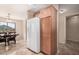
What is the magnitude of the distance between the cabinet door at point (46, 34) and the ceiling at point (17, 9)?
247 millimetres

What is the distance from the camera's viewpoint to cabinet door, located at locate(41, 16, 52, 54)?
5.55ft

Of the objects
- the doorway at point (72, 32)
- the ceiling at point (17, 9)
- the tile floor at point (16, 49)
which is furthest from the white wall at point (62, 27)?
the tile floor at point (16, 49)

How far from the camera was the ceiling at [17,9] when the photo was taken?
1.67 metres

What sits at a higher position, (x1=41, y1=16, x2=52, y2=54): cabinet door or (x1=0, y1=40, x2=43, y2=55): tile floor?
(x1=41, y1=16, x2=52, y2=54): cabinet door

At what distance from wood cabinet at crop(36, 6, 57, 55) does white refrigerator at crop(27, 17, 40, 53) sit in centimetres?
9

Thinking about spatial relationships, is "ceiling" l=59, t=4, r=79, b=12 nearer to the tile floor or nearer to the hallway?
the hallway

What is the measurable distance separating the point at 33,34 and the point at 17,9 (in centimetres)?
51

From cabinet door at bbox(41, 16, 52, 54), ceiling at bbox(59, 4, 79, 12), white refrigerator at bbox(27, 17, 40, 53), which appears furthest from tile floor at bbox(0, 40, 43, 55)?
ceiling at bbox(59, 4, 79, 12)

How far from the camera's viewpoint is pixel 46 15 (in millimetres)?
1683

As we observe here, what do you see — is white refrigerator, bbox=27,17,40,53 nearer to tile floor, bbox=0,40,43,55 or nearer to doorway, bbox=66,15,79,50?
tile floor, bbox=0,40,43,55

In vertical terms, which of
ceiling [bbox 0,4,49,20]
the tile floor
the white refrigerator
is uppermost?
ceiling [bbox 0,4,49,20]

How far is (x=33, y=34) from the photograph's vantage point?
1752 mm

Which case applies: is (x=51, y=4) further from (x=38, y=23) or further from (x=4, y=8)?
(x=4, y=8)
